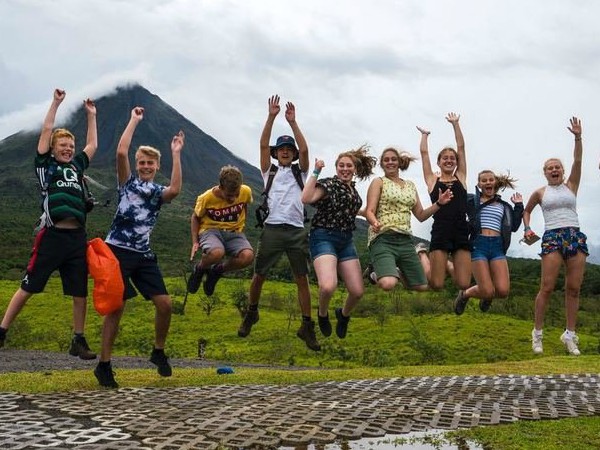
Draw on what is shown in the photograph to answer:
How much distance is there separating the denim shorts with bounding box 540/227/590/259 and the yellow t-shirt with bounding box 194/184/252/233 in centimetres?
504

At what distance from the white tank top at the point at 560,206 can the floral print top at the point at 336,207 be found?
3957 mm

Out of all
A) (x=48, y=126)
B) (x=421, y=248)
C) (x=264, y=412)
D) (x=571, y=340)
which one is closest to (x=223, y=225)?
(x=48, y=126)

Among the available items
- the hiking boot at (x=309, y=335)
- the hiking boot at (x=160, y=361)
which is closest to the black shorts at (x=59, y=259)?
the hiking boot at (x=160, y=361)

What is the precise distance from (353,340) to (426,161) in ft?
92.0

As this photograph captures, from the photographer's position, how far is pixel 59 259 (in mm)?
7098

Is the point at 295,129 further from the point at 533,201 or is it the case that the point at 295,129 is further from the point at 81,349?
the point at 533,201

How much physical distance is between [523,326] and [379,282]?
34.0m

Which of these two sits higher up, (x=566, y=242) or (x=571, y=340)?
(x=566, y=242)

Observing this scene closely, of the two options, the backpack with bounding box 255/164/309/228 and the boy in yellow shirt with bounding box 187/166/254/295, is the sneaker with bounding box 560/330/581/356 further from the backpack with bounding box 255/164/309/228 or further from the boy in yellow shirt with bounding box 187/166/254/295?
the boy in yellow shirt with bounding box 187/166/254/295

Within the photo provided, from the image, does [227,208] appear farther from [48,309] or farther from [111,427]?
[48,309]

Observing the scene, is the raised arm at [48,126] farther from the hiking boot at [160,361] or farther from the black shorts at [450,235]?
the black shorts at [450,235]

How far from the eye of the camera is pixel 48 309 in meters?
45.9

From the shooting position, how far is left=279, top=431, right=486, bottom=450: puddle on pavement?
487 centimetres

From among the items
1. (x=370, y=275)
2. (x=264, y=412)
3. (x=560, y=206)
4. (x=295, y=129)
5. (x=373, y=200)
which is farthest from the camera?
(x=560, y=206)
